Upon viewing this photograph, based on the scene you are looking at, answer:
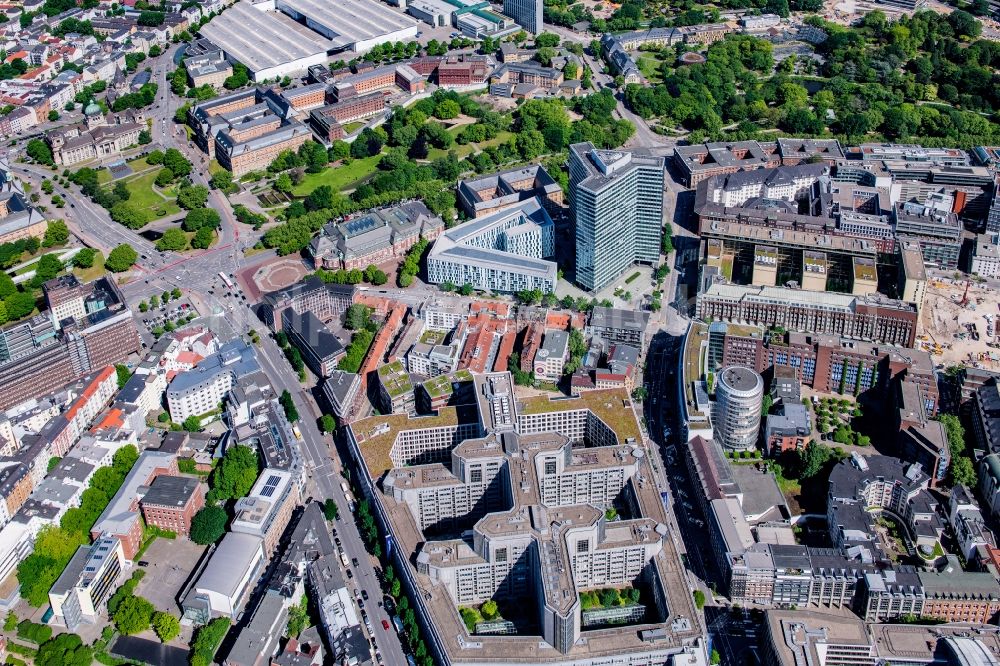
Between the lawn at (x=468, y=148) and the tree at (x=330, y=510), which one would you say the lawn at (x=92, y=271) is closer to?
the lawn at (x=468, y=148)

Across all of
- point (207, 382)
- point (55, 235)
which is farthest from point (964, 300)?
point (55, 235)

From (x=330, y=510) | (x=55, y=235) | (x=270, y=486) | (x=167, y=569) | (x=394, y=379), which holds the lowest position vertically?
(x=167, y=569)

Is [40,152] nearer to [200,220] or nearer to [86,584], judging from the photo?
[200,220]

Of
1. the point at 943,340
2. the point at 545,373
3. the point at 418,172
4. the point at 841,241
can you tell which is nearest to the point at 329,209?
the point at 418,172

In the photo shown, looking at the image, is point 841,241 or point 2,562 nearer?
point 2,562

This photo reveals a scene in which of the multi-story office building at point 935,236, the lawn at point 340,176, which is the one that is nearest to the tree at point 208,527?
the lawn at point 340,176

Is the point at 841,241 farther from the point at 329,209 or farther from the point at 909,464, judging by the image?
the point at 329,209

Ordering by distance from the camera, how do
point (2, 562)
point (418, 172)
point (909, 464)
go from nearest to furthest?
point (2, 562), point (909, 464), point (418, 172)
